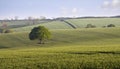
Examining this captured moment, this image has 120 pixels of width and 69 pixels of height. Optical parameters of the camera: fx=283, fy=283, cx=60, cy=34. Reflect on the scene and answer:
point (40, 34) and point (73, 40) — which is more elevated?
point (40, 34)

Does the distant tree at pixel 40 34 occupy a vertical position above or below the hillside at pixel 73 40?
above

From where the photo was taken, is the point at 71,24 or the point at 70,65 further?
the point at 71,24

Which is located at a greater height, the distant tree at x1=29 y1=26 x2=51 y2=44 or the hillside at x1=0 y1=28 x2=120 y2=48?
the distant tree at x1=29 y1=26 x2=51 y2=44

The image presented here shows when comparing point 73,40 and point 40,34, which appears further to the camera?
point 73,40

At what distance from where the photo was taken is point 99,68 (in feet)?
69.4

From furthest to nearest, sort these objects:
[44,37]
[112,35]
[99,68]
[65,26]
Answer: [65,26], [112,35], [44,37], [99,68]

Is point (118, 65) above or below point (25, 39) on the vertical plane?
above

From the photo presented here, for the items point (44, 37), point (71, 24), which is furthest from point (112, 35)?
point (71, 24)

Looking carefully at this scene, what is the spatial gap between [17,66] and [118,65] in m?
8.34

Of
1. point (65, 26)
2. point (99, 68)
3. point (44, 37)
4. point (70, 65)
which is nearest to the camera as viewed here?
point (99, 68)

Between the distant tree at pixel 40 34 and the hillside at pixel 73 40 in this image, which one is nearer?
the hillside at pixel 73 40

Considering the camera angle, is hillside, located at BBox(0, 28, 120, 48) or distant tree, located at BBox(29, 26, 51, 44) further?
distant tree, located at BBox(29, 26, 51, 44)

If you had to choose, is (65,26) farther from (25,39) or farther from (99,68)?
(99,68)

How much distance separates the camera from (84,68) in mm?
21703
